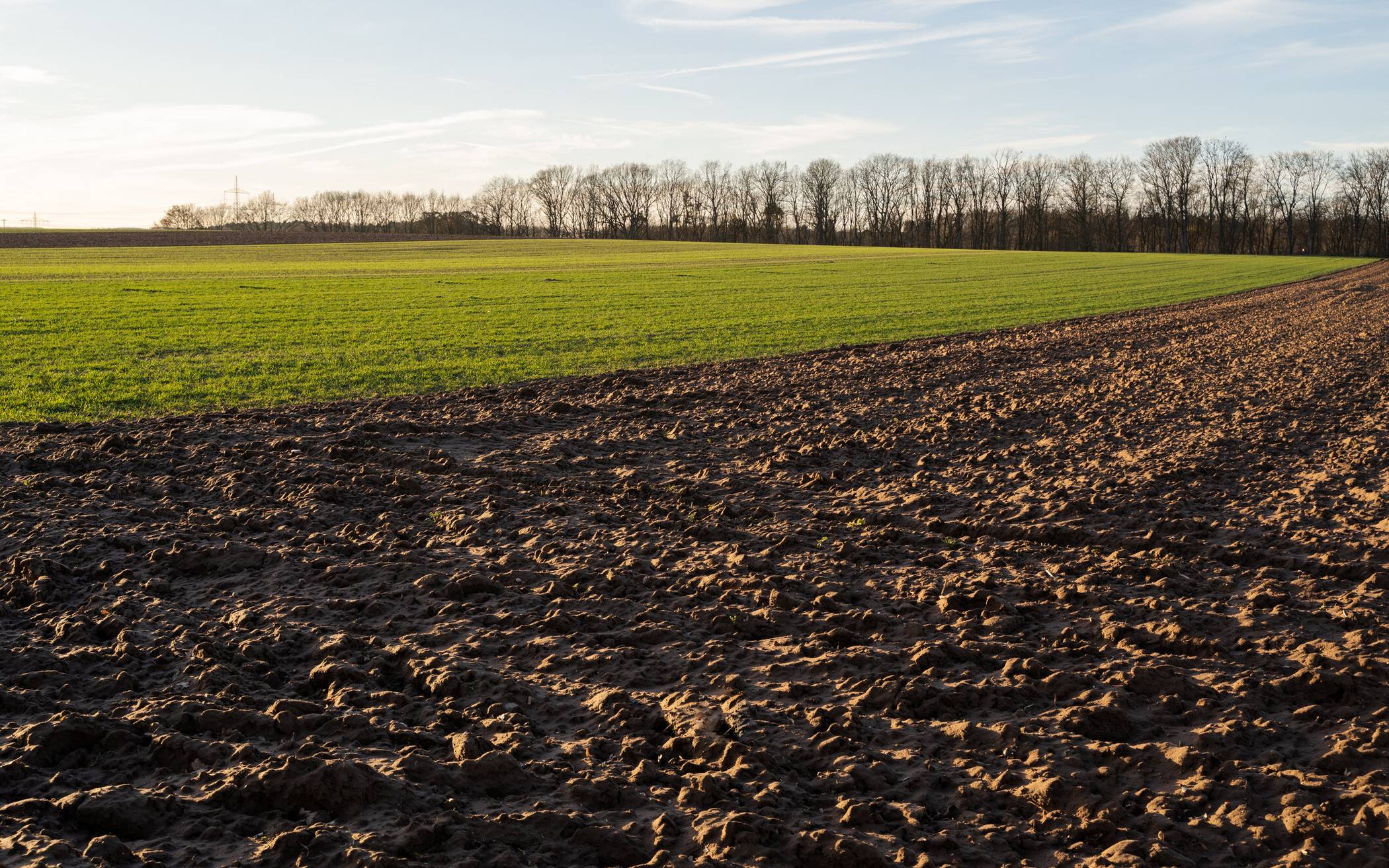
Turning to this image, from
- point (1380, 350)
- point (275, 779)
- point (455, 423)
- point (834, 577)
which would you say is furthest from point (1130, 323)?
point (275, 779)

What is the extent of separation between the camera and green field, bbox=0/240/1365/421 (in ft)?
51.7

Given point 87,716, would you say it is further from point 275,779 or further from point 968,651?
point 968,651

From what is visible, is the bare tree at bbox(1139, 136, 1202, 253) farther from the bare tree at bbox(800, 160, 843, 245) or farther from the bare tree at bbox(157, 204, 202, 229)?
the bare tree at bbox(157, 204, 202, 229)

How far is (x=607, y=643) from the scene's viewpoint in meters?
5.87

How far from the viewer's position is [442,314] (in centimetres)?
2741

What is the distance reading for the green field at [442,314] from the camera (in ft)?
51.7

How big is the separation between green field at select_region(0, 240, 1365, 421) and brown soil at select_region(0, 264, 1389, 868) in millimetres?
4727

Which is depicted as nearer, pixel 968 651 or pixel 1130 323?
pixel 968 651

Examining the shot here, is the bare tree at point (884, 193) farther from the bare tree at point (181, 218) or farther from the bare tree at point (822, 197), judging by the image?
the bare tree at point (181, 218)

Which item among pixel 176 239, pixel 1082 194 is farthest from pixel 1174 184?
pixel 176 239

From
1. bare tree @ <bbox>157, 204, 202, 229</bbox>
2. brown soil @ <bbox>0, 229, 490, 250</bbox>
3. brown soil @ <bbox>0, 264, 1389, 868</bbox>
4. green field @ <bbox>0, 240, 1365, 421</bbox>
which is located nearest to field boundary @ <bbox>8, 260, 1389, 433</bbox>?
green field @ <bbox>0, 240, 1365, 421</bbox>

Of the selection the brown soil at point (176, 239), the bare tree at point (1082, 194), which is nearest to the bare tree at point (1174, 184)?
the bare tree at point (1082, 194)

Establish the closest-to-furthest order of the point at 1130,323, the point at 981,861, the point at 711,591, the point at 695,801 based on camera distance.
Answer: the point at 981,861, the point at 695,801, the point at 711,591, the point at 1130,323

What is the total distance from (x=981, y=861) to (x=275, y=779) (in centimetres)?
287
